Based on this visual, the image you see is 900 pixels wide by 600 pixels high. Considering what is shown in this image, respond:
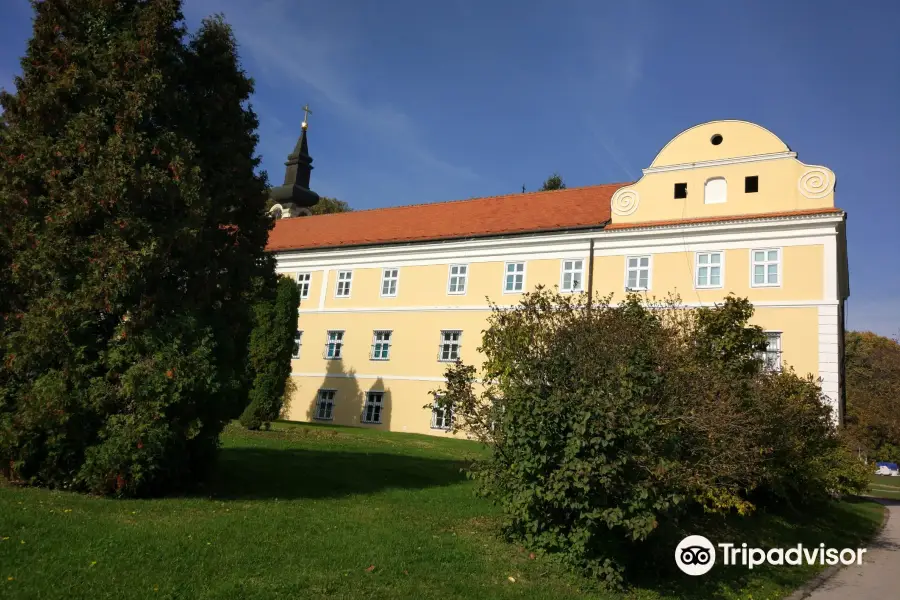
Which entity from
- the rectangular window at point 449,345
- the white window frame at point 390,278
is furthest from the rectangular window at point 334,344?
the rectangular window at point 449,345

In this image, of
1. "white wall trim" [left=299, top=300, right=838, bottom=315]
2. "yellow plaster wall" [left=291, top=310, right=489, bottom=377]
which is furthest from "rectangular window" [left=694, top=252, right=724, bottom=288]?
"yellow plaster wall" [left=291, top=310, right=489, bottom=377]

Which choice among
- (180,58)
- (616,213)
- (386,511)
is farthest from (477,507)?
(616,213)

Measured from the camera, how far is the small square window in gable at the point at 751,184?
23652 millimetres

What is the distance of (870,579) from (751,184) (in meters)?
16.4

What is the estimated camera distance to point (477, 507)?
34.2 ft

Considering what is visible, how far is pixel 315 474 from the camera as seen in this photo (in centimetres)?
1189

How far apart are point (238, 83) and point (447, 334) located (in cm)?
1892

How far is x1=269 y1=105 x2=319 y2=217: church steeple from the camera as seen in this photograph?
43125mm

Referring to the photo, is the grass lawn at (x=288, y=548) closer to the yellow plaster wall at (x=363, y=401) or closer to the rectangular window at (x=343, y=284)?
the yellow plaster wall at (x=363, y=401)

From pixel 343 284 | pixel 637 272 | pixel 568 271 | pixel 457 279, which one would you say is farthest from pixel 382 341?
pixel 637 272

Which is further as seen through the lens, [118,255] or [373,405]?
[373,405]

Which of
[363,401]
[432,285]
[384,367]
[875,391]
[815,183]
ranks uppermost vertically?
[815,183]

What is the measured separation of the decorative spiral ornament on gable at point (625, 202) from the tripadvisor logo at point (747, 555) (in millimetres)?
15101

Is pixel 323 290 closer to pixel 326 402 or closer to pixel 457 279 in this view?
pixel 326 402
